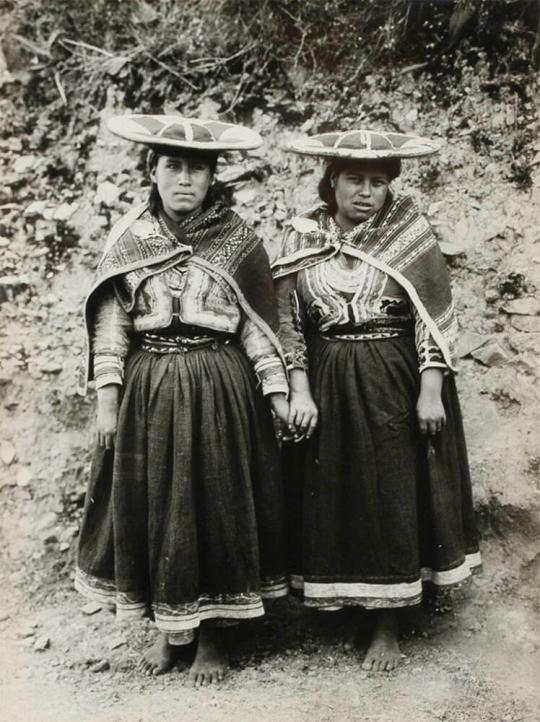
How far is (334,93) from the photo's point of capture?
414cm

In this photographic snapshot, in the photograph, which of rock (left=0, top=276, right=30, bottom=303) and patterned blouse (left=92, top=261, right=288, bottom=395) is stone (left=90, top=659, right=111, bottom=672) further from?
rock (left=0, top=276, right=30, bottom=303)

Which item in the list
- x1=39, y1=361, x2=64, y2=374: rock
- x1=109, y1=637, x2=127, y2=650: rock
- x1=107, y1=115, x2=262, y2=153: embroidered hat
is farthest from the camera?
x1=39, y1=361, x2=64, y2=374: rock

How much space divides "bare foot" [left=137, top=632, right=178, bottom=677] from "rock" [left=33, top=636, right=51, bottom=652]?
1.54ft

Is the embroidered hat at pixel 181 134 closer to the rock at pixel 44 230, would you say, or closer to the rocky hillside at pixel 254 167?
the rocky hillside at pixel 254 167

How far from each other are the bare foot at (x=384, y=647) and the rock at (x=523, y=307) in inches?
58.7

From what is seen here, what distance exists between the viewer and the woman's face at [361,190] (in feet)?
9.48

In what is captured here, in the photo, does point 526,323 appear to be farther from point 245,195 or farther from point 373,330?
point 245,195

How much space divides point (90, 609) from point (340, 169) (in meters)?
2.17

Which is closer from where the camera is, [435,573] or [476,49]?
[435,573]

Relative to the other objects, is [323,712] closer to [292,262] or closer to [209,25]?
[292,262]

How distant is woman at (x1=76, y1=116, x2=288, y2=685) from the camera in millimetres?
2777

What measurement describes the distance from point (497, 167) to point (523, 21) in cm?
69

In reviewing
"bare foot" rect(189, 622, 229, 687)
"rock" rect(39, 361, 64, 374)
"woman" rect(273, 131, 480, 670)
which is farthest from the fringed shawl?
"rock" rect(39, 361, 64, 374)

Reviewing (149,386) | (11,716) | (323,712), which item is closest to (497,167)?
(149,386)
